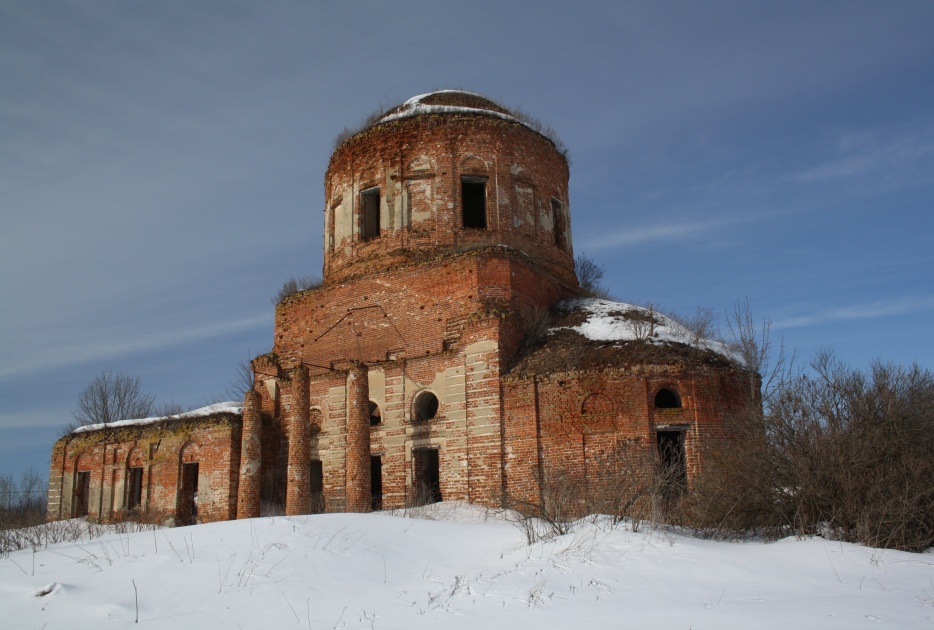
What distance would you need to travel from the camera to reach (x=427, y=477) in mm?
15609

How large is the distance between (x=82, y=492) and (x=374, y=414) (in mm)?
9798

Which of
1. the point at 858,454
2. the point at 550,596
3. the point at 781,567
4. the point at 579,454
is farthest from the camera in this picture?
the point at 579,454

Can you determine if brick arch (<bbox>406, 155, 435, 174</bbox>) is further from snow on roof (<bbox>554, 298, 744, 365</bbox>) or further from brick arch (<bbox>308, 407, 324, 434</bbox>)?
brick arch (<bbox>308, 407, 324, 434</bbox>)

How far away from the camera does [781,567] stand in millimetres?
8242

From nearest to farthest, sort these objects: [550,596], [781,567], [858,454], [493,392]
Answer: [550,596] → [781,567] → [858,454] → [493,392]

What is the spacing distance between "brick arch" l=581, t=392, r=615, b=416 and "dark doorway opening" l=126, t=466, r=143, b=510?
11.8 m

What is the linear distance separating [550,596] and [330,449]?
10214mm

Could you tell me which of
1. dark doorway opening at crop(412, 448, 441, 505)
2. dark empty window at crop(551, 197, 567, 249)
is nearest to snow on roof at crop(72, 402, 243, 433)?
dark doorway opening at crop(412, 448, 441, 505)

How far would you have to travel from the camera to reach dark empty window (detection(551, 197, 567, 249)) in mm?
19359

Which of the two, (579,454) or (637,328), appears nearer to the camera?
(579,454)

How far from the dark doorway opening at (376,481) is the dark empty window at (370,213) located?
554 centimetres

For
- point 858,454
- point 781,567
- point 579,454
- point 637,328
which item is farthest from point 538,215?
point 781,567

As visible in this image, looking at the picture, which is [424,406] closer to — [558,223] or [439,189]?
[439,189]

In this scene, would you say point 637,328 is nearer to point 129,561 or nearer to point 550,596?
point 550,596
